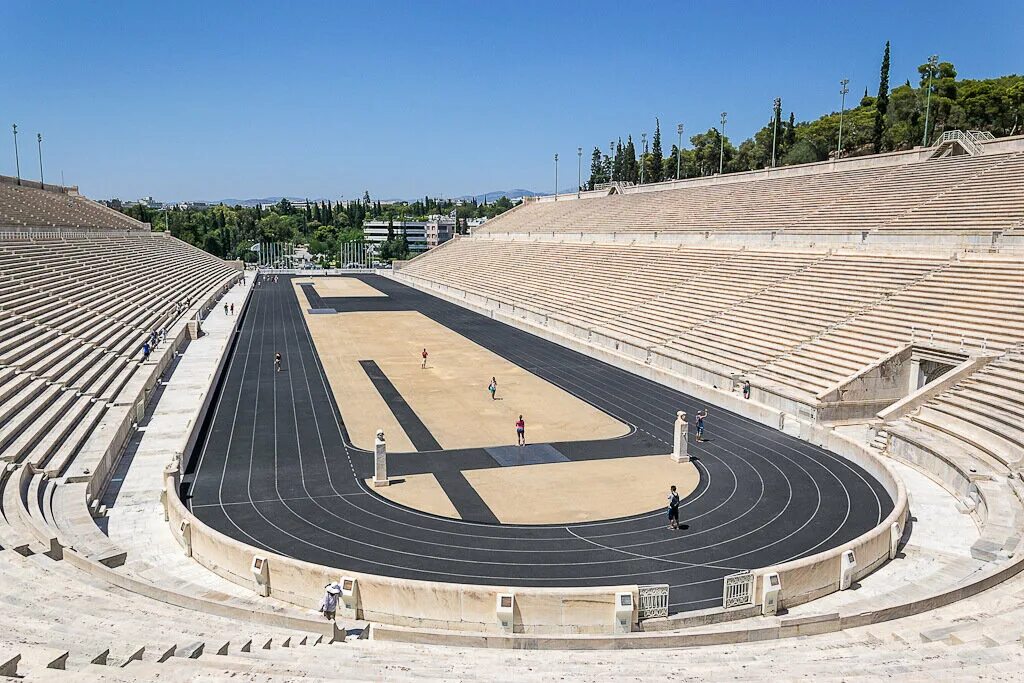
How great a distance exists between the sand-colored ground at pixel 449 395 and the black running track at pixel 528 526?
0.83m

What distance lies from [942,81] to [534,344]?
51.0m

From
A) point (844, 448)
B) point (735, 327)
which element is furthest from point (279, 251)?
point (844, 448)

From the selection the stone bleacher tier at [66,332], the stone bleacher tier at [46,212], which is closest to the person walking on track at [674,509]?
the stone bleacher tier at [66,332]

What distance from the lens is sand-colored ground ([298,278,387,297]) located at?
215 feet

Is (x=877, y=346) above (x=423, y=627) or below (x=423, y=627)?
above

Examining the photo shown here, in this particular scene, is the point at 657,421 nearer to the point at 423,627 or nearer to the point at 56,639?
the point at 423,627

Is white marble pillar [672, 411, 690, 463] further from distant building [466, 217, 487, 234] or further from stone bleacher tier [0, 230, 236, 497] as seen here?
distant building [466, 217, 487, 234]

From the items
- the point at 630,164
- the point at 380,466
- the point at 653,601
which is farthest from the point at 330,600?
the point at 630,164

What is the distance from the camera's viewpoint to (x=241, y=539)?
14023 millimetres

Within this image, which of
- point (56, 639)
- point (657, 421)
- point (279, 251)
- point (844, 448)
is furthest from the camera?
point (279, 251)

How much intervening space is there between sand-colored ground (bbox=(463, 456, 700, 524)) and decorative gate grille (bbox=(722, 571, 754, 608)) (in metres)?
4.32

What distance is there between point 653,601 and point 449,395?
644 inches

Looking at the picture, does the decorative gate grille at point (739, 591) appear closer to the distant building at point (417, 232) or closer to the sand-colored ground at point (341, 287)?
the sand-colored ground at point (341, 287)

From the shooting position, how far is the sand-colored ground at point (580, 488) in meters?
15.6
